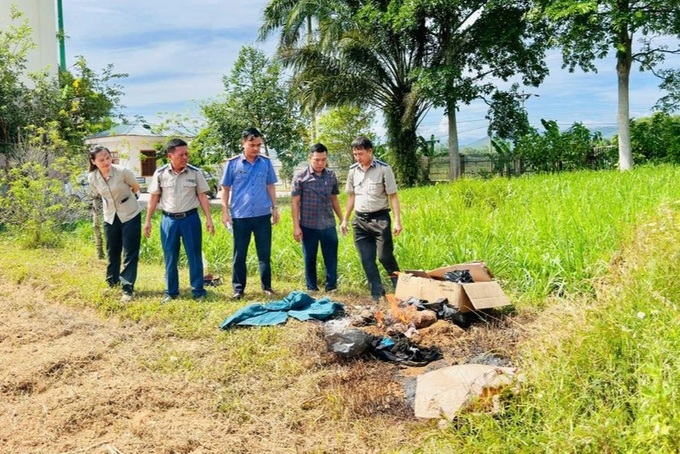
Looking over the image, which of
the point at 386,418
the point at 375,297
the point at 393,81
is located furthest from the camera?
the point at 393,81

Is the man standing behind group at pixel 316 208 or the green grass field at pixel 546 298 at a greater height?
the man standing behind group at pixel 316 208

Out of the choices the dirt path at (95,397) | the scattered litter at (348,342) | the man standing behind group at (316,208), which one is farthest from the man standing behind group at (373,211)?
the dirt path at (95,397)

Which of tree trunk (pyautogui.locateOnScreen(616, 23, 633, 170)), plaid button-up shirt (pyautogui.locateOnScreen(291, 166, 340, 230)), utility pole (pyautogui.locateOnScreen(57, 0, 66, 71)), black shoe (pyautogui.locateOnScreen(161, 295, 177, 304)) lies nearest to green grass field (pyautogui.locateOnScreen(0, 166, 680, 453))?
black shoe (pyautogui.locateOnScreen(161, 295, 177, 304))

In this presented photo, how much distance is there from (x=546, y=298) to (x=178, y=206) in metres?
3.55

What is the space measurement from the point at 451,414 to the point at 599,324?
0.90 metres

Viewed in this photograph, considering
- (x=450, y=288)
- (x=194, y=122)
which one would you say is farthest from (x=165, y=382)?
(x=194, y=122)

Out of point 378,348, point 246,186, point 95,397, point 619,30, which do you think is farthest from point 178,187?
point 619,30

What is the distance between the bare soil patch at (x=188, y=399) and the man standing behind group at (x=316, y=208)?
1.52 metres

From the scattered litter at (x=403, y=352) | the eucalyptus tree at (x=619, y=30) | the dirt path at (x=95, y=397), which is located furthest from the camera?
the eucalyptus tree at (x=619, y=30)

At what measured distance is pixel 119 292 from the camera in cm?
595

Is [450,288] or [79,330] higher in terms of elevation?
[450,288]

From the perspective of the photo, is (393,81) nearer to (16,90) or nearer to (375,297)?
(16,90)

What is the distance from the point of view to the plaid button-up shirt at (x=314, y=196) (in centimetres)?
600

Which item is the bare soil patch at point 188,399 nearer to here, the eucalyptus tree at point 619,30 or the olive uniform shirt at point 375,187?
the olive uniform shirt at point 375,187
